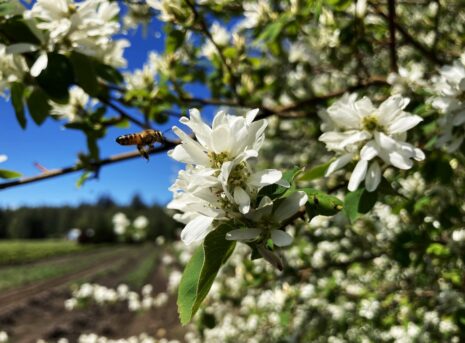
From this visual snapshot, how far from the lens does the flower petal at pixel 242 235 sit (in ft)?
2.80

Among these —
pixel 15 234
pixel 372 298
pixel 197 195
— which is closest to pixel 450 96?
pixel 197 195

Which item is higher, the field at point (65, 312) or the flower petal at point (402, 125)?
the flower petal at point (402, 125)

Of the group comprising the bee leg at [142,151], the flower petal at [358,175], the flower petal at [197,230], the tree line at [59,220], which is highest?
the flower petal at [197,230]

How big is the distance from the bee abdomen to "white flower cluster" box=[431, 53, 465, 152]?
96cm

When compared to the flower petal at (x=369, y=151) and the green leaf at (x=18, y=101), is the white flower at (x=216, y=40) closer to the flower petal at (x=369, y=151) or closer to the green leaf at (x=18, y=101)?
the green leaf at (x=18, y=101)

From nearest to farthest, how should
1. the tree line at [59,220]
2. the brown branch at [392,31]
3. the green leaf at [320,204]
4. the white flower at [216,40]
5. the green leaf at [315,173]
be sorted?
the green leaf at [320,204], the green leaf at [315,173], the brown branch at [392,31], the white flower at [216,40], the tree line at [59,220]

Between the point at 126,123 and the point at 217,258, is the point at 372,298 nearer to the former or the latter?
the point at 126,123

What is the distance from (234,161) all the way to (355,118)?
45cm

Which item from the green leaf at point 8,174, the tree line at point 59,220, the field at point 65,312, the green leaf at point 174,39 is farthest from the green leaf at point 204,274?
the tree line at point 59,220

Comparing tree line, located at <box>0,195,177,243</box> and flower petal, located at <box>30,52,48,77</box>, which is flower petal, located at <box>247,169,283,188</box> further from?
tree line, located at <box>0,195,177,243</box>

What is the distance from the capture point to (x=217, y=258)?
2.90 ft

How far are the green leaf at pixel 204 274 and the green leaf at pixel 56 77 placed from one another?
83cm

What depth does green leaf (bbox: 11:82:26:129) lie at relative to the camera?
1534mm

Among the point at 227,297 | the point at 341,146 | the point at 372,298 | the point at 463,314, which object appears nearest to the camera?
the point at 341,146
